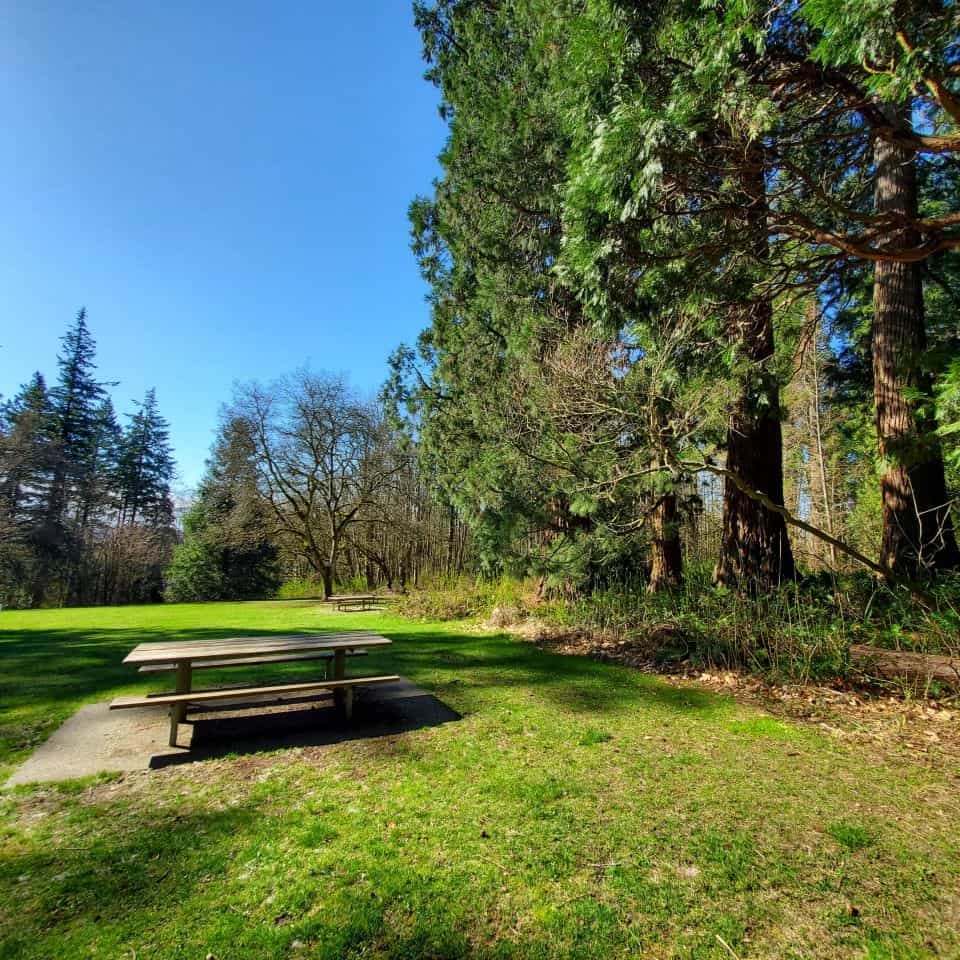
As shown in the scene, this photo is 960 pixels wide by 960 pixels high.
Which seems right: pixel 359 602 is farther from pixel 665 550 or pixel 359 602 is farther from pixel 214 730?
pixel 214 730

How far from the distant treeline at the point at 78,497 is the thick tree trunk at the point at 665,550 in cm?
2057

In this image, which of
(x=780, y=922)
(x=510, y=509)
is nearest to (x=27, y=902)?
(x=780, y=922)

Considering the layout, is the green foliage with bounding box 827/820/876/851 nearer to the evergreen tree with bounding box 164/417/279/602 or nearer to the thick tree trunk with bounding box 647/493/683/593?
the thick tree trunk with bounding box 647/493/683/593

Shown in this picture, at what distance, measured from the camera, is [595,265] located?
399 cm

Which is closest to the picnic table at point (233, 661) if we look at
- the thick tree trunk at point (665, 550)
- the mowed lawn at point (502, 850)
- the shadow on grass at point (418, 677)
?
the mowed lawn at point (502, 850)

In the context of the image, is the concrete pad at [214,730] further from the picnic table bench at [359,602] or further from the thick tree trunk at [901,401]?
the picnic table bench at [359,602]

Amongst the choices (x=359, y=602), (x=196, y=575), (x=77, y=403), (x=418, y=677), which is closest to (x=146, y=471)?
(x=77, y=403)

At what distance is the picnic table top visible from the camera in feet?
11.2

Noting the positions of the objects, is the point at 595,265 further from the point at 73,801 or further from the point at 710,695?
the point at 73,801

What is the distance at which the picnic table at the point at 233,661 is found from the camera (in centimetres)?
→ 336

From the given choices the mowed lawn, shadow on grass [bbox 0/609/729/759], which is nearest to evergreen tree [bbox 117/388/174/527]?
shadow on grass [bbox 0/609/729/759]

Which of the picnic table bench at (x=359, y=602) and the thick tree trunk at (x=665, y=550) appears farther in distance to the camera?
the picnic table bench at (x=359, y=602)

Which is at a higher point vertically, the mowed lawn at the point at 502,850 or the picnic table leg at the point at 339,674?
the picnic table leg at the point at 339,674

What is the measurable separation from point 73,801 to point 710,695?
4.75 metres
